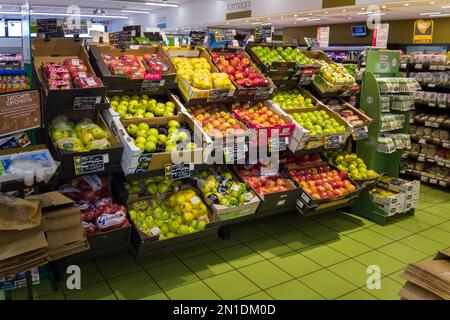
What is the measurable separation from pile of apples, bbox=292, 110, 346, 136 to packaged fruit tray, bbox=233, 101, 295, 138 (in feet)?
0.77

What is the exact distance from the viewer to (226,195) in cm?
396

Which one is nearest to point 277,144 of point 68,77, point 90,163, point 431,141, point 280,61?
point 280,61

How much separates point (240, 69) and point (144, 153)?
1717 millimetres

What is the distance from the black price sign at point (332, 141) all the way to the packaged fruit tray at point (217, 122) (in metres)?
1.04

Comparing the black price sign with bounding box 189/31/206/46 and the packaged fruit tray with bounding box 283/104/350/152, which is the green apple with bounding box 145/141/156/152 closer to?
the packaged fruit tray with bounding box 283/104/350/152

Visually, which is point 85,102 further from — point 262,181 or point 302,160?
point 302,160

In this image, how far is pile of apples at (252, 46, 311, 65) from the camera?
4.88m

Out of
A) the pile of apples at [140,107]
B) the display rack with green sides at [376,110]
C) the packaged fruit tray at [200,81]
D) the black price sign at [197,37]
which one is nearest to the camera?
the pile of apples at [140,107]

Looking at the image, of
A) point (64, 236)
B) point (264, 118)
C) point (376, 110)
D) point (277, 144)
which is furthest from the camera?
point (376, 110)

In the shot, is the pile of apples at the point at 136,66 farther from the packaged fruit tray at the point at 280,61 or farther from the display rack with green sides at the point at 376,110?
the display rack with green sides at the point at 376,110

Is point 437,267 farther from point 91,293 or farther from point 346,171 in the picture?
point 346,171

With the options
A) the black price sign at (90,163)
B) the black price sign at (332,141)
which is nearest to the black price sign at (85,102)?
the black price sign at (90,163)

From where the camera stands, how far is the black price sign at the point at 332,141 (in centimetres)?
457

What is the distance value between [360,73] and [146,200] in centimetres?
327
